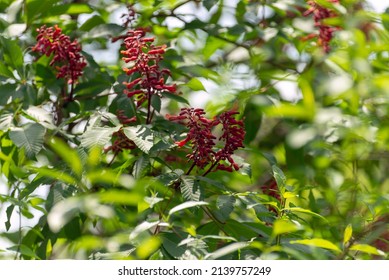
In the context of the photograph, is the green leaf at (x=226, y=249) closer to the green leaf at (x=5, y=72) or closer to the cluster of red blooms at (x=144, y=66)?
the cluster of red blooms at (x=144, y=66)

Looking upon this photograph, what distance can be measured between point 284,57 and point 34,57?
100cm

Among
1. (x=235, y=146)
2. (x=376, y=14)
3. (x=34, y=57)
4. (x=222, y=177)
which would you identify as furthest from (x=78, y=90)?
(x=376, y=14)

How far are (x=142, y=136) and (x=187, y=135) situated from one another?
99 millimetres

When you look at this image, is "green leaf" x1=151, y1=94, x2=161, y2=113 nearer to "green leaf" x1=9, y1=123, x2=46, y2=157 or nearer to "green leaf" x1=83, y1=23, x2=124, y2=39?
"green leaf" x1=9, y1=123, x2=46, y2=157

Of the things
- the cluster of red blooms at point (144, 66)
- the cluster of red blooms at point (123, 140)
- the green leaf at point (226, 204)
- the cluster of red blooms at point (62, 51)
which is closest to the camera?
the green leaf at point (226, 204)

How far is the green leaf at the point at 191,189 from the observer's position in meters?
1.56

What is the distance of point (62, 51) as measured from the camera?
6.50 ft

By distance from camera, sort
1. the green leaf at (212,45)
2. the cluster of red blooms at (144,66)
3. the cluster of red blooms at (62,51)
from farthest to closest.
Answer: the green leaf at (212,45) < the cluster of red blooms at (62,51) < the cluster of red blooms at (144,66)

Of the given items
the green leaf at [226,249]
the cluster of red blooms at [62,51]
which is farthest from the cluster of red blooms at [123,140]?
the green leaf at [226,249]

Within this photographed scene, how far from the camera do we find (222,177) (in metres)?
1.90

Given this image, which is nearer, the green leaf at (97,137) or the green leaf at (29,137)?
the green leaf at (97,137)

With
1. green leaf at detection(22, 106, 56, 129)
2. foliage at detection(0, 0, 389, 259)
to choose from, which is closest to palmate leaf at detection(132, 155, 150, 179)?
foliage at detection(0, 0, 389, 259)

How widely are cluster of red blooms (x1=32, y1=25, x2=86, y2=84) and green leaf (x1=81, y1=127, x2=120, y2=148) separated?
1.18 ft
